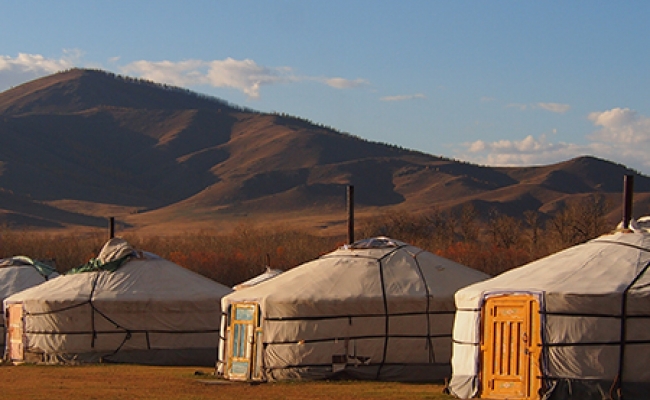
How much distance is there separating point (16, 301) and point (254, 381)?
7.22 metres

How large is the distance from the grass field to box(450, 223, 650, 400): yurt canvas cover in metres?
0.88

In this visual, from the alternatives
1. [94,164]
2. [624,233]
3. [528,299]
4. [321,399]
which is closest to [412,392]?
[321,399]

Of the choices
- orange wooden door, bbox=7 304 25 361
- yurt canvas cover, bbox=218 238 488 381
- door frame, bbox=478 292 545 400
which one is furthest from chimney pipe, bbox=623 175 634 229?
orange wooden door, bbox=7 304 25 361

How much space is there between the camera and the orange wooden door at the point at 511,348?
12.5m

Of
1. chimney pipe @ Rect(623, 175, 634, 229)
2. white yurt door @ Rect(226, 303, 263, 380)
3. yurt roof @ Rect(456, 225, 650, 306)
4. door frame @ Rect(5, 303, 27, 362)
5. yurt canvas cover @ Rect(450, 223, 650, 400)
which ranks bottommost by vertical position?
door frame @ Rect(5, 303, 27, 362)

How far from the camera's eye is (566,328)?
1234 cm

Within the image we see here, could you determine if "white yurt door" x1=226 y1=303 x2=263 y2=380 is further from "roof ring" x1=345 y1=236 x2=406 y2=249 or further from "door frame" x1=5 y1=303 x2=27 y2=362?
"door frame" x1=5 y1=303 x2=27 y2=362

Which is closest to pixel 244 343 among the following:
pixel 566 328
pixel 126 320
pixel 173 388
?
pixel 173 388

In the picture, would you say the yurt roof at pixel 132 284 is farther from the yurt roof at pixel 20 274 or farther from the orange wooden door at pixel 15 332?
the yurt roof at pixel 20 274

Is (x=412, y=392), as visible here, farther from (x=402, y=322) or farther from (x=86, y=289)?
(x=86, y=289)

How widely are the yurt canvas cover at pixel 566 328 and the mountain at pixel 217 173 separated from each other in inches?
2238

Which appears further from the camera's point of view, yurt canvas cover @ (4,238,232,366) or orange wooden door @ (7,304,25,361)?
orange wooden door @ (7,304,25,361)

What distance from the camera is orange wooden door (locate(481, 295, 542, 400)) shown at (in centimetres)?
1253

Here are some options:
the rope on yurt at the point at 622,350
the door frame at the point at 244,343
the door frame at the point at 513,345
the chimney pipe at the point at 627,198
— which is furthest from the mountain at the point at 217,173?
the rope on yurt at the point at 622,350
